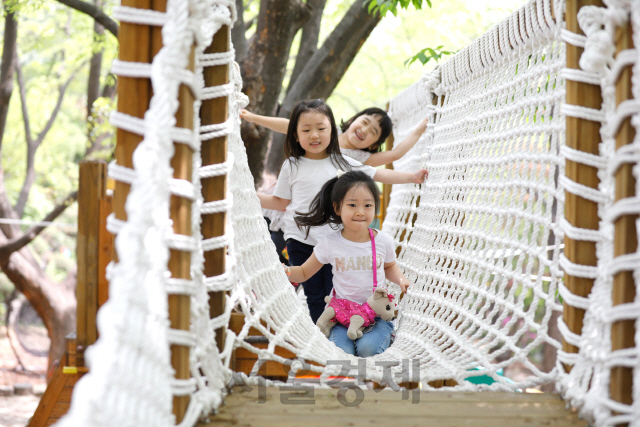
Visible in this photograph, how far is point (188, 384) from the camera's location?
0.80 metres

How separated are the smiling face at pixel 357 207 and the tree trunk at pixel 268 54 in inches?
45.8

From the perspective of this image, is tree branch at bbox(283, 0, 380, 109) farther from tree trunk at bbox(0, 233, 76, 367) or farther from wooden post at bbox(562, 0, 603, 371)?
tree trunk at bbox(0, 233, 76, 367)

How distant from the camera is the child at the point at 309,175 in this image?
7.09 ft

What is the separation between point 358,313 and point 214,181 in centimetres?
90

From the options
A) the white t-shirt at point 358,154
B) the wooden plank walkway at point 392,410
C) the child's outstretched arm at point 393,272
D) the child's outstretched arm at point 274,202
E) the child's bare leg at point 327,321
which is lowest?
the child's bare leg at point 327,321

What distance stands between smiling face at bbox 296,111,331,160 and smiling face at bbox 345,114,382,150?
1.13 feet

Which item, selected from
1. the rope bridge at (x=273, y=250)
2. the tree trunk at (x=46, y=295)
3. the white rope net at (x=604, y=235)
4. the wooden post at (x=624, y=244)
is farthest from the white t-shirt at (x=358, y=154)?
the tree trunk at (x=46, y=295)

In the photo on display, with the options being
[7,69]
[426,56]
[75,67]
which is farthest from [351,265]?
[75,67]

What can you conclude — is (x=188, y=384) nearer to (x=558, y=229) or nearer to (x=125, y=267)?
(x=125, y=267)

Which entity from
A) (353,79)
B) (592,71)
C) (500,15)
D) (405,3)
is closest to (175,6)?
(592,71)

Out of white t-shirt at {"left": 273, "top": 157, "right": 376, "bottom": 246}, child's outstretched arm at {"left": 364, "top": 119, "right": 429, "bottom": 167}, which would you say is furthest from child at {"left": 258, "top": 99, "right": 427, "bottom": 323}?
child's outstretched arm at {"left": 364, "top": 119, "right": 429, "bottom": 167}

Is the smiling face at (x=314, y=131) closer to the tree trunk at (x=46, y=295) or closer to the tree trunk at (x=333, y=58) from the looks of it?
the tree trunk at (x=333, y=58)

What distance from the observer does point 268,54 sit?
2885 millimetres

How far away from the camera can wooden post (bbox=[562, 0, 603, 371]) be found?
907 mm
